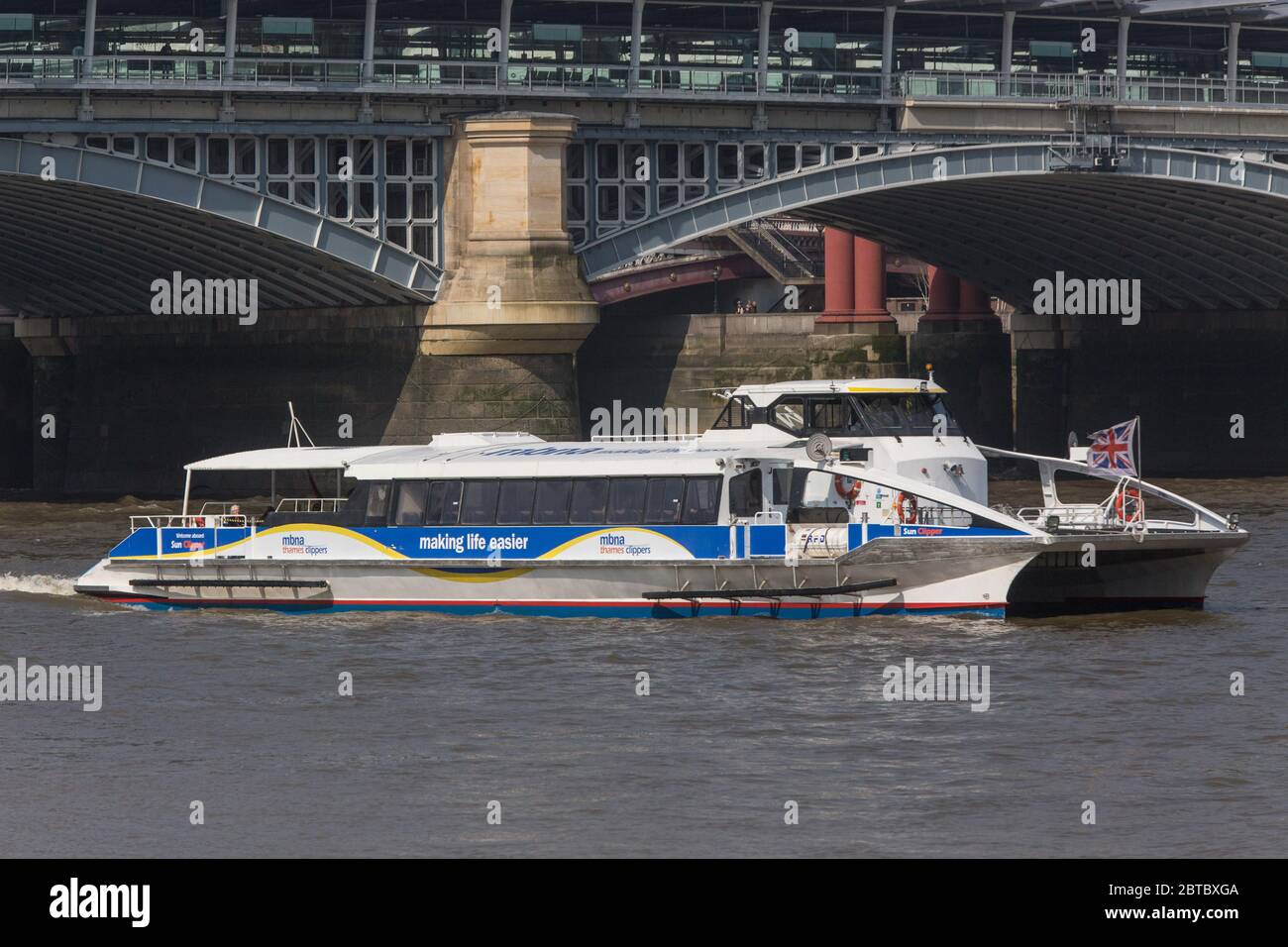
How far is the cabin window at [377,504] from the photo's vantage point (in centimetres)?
3488

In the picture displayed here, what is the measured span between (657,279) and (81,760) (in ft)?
245

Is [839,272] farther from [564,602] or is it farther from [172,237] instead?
[564,602]

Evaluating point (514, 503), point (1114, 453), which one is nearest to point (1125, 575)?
point (1114, 453)

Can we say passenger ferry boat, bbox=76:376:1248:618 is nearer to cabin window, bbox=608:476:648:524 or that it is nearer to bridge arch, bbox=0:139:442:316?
cabin window, bbox=608:476:648:524

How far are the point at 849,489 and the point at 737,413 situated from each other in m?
4.69

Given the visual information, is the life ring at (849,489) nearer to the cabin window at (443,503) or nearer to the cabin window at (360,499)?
the cabin window at (443,503)

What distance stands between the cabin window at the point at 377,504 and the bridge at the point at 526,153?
56.8 feet

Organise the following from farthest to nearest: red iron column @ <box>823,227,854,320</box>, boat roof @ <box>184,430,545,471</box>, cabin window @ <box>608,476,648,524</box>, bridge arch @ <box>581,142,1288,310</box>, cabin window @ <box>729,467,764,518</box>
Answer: red iron column @ <box>823,227,854,320</box>, bridge arch @ <box>581,142,1288,310</box>, boat roof @ <box>184,430,545,471</box>, cabin window @ <box>608,476,648,524</box>, cabin window @ <box>729,467,764,518</box>

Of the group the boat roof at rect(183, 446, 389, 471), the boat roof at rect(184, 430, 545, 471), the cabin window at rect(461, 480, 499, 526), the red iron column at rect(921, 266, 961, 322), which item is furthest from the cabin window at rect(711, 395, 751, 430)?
the red iron column at rect(921, 266, 961, 322)

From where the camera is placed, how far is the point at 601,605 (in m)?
33.8

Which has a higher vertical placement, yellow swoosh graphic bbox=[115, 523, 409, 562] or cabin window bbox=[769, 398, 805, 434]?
cabin window bbox=[769, 398, 805, 434]

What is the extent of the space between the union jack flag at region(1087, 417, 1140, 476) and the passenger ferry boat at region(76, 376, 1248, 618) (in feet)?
0.90

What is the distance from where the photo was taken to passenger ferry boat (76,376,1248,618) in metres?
32.7

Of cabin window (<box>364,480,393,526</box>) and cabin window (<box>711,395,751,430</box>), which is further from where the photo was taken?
cabin window (<box>711,395,751,430</box>)
